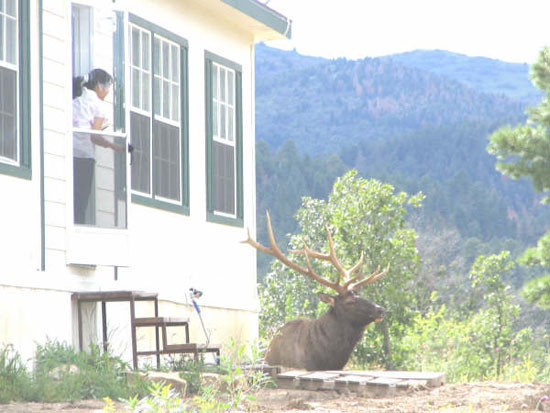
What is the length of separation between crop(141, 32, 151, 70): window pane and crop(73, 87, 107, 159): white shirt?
166cm

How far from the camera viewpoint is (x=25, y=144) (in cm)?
1102

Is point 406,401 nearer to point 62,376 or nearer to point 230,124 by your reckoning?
point 62,376

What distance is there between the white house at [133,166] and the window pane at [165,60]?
2 cm

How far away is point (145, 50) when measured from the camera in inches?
532

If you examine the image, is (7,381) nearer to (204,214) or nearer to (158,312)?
(158,312)

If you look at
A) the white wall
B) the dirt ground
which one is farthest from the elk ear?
the dirt ground

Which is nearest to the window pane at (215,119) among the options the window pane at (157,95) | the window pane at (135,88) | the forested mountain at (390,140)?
the window pane at (157,95)

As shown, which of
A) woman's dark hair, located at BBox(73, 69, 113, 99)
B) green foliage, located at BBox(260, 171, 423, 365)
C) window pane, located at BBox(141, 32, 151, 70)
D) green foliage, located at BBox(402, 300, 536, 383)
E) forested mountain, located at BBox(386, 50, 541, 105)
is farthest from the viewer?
forested mountain, located at BBox(386, 50, 541, 105)

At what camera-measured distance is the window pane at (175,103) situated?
14180 mm

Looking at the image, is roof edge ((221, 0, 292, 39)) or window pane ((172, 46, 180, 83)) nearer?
window pane ((172, 46, 180, 83))

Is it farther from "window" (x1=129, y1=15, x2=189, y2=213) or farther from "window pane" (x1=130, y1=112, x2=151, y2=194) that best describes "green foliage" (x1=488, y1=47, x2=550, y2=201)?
"window pane" (x1=130, y1=112, x2=151, y2=194)

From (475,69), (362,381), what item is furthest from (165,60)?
(475,69)

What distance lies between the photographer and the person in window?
1154 cm

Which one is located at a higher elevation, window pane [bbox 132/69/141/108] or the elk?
window pane [bbox 132/69/141/108]
